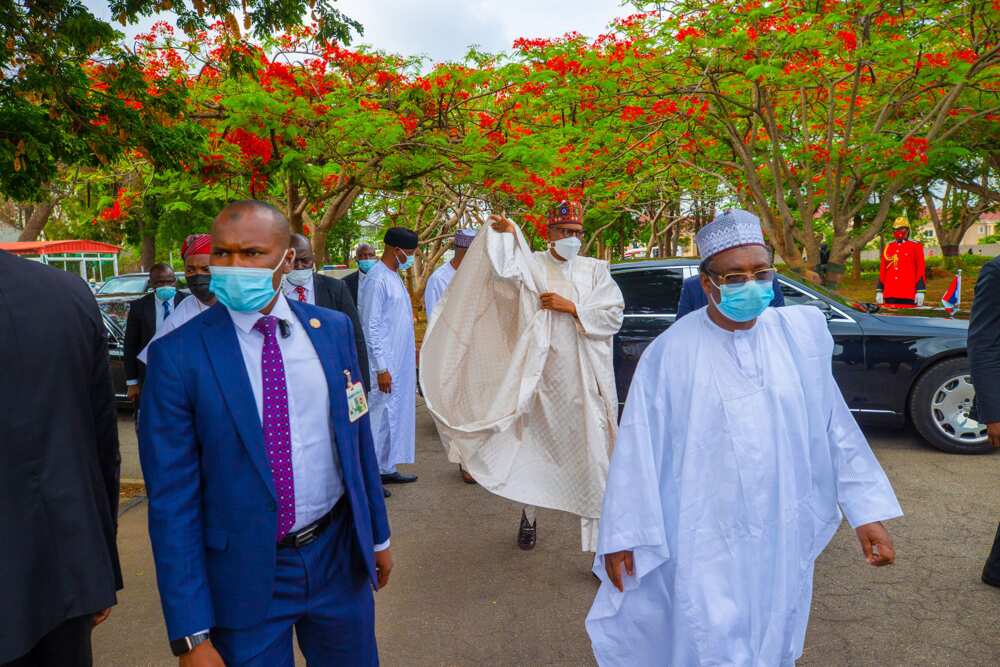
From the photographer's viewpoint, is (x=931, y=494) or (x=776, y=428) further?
(x=931, y=494)

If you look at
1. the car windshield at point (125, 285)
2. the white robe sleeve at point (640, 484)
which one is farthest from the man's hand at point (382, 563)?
the car windshield at point (125, 285)

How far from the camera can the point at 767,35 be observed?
→ 8820mm

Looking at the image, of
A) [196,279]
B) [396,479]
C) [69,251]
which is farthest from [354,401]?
[69,251]

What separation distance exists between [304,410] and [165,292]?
14.9 feet

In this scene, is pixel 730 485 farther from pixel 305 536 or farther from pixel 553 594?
pixel 553 594

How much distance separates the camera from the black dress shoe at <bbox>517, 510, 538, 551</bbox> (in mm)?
4741

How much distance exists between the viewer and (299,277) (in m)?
5.43

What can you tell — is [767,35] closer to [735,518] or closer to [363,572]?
[735,518]

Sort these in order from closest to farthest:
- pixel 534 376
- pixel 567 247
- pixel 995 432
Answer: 1. pixel 995 432
2. pixel 534 376
3. pixel 567 247

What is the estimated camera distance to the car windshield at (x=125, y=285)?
1709 cm

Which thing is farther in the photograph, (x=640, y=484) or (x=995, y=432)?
(x=995, y=432)

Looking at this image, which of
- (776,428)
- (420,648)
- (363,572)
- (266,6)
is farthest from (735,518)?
(266,6)

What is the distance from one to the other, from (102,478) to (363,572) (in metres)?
0.86

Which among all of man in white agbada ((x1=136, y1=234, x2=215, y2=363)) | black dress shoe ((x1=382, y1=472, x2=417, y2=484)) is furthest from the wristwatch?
black dress shoe ((x1=382, y1=472, x2=417, y2=484))
